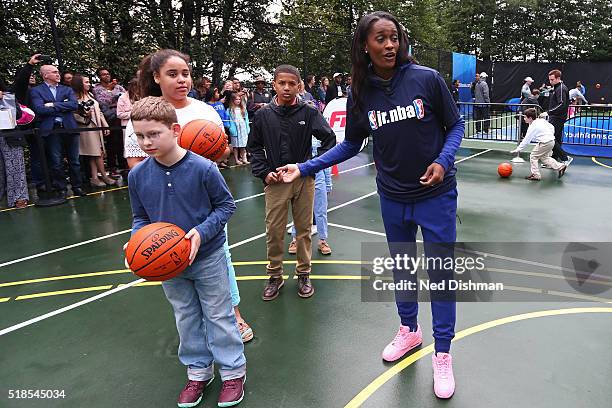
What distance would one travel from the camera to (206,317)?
263 centimetres

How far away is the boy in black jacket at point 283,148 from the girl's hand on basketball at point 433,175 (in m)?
1.55

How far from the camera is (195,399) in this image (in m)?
2.69

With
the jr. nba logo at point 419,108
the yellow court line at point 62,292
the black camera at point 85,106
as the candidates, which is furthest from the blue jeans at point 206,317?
the black camera at point 85,106

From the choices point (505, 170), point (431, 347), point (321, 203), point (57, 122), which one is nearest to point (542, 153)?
point (505, 170)

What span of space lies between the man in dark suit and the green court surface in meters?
2.47

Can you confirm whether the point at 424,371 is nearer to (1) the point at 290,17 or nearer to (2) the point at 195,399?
(2) the point at 195,399

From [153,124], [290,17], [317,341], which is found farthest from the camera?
[290,17]

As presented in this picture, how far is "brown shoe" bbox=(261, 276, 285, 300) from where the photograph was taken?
401 centimetres

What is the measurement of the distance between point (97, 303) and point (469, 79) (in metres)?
23.4

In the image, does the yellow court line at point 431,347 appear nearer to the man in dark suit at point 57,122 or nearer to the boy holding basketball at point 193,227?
the boy holding basketball at point 193,227

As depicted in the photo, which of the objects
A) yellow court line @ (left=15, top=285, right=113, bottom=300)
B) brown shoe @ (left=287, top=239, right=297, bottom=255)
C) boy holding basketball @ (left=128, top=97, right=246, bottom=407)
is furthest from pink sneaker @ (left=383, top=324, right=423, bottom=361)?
yellow court line @ (left=15, top=285, right=113, bottom=300)

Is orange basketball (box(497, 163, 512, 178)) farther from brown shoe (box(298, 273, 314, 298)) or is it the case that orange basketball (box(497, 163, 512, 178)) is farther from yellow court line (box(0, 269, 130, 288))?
yellow court line (box(0, 269, 130, 288))

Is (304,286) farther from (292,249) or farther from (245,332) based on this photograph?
(292,249)

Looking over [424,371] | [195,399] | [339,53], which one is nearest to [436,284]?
[424,371]
